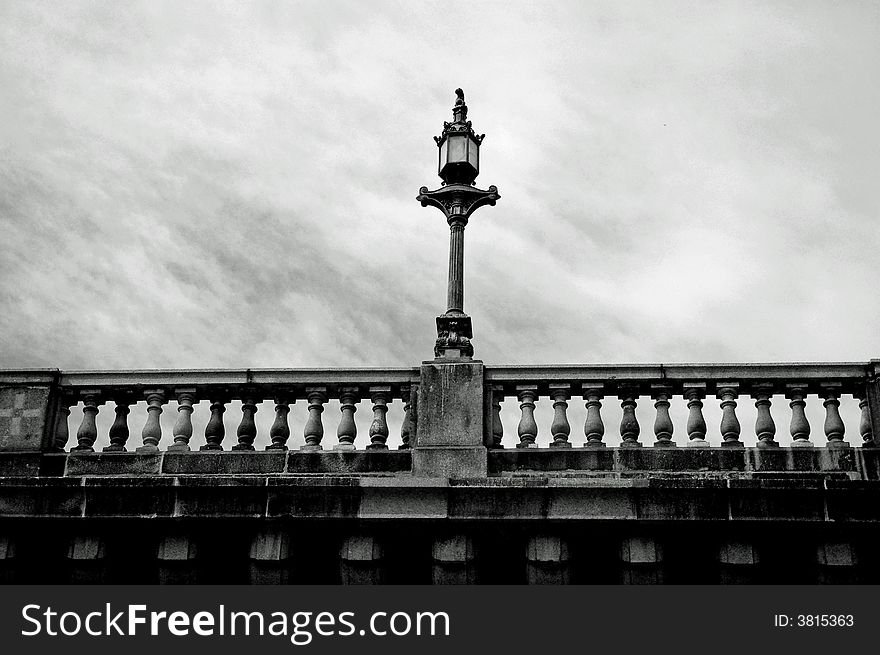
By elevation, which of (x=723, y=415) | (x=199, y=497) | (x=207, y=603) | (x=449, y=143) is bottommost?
(x=207, y=603)

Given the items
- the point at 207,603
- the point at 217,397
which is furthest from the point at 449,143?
the point at 207,603

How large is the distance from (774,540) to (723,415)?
167 cm

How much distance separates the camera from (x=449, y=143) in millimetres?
17078

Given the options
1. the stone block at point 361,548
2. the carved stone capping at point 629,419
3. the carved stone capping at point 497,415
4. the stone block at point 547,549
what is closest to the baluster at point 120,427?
the stone block at point 361,548

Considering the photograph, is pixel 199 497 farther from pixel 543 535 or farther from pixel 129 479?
pixel 543 535

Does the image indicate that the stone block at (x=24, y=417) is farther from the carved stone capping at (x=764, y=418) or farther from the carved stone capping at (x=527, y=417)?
the carved stone capping at (x=764, y=418)

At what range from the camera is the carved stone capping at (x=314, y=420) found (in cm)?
1541

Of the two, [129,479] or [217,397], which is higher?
[217,397]

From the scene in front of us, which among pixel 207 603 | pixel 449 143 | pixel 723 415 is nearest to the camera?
pixel 207 603

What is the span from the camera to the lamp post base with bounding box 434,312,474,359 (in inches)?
622

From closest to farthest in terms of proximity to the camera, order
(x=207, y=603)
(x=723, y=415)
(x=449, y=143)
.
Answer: (x=207, y=603) < (x=723, y=415) < (x=449, y=143)

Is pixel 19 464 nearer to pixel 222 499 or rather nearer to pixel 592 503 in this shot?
pixel 222 499

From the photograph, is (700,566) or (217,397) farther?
(217,397)

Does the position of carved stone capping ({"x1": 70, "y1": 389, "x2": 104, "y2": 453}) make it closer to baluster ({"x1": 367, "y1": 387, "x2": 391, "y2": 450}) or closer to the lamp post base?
baluster ({"x1": 367, "y1": 387, "x2": 391, "y2": 450})
